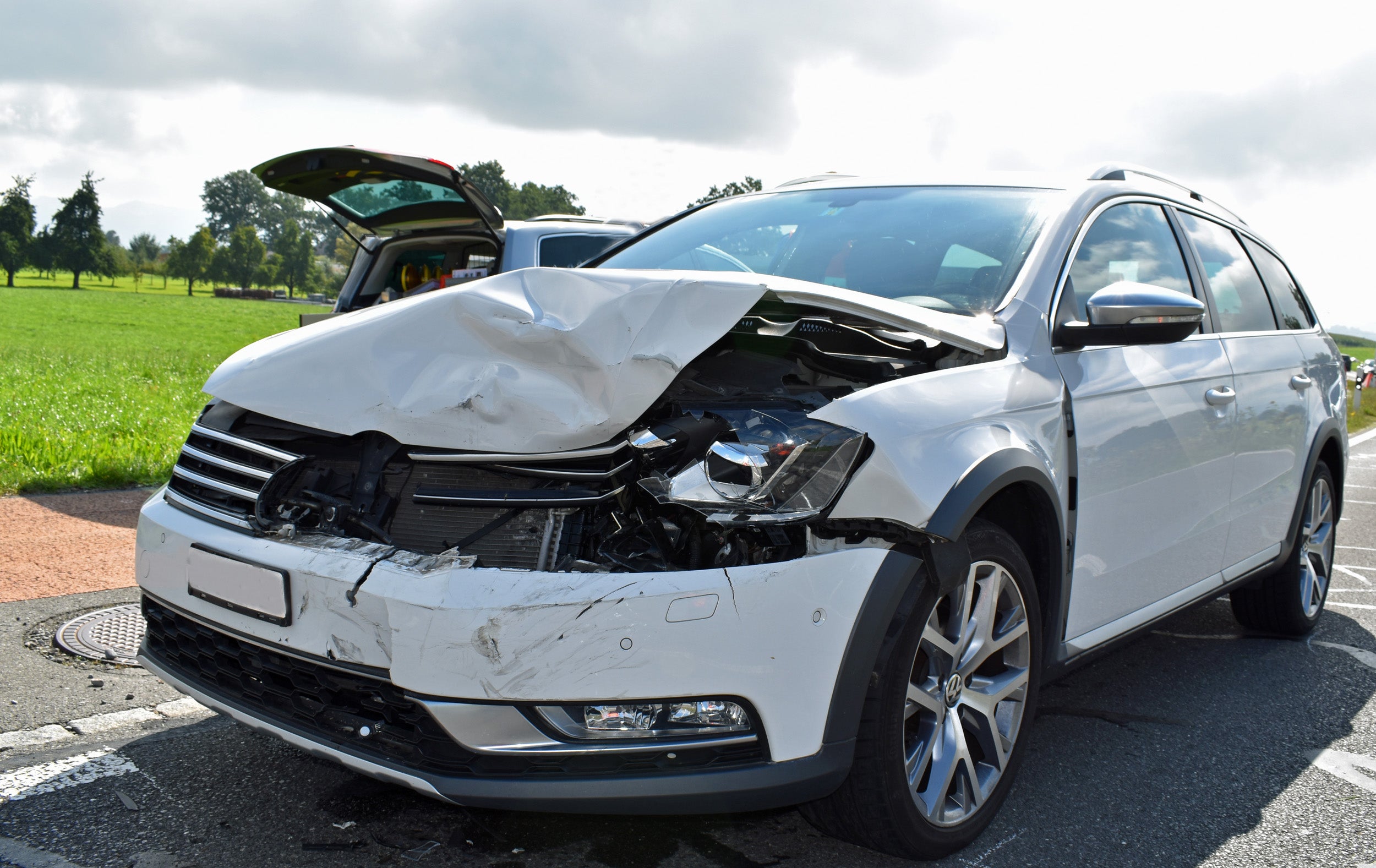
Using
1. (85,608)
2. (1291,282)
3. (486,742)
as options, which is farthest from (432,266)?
(486,742)

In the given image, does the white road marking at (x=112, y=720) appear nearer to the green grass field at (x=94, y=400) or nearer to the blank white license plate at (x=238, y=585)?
the blank white license plate at (x=238, y=585)

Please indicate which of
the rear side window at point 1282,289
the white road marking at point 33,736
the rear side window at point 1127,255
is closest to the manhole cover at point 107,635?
the white road marking at point 33,736

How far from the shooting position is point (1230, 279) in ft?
14.3

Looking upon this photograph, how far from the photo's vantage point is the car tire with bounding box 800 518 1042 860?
7.73 ft

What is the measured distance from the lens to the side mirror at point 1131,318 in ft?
9.98

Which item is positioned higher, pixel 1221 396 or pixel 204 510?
pixel 1221 396

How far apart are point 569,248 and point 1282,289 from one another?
4.60m

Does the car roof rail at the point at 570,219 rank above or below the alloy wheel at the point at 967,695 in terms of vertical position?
Answer: above

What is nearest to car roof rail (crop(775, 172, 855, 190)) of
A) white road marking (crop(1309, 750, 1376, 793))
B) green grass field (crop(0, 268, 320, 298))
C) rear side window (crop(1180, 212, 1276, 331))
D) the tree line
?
rear side window (crop(1180, 212, 1276, 331))

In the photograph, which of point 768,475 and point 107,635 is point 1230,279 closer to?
point 768,475

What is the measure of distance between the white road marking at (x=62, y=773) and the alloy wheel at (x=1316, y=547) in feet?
15.8

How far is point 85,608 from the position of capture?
4.40 m

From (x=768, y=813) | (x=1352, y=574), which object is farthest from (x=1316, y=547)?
(x=768, y=813)

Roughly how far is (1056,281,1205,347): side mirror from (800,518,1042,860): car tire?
2.39ft
